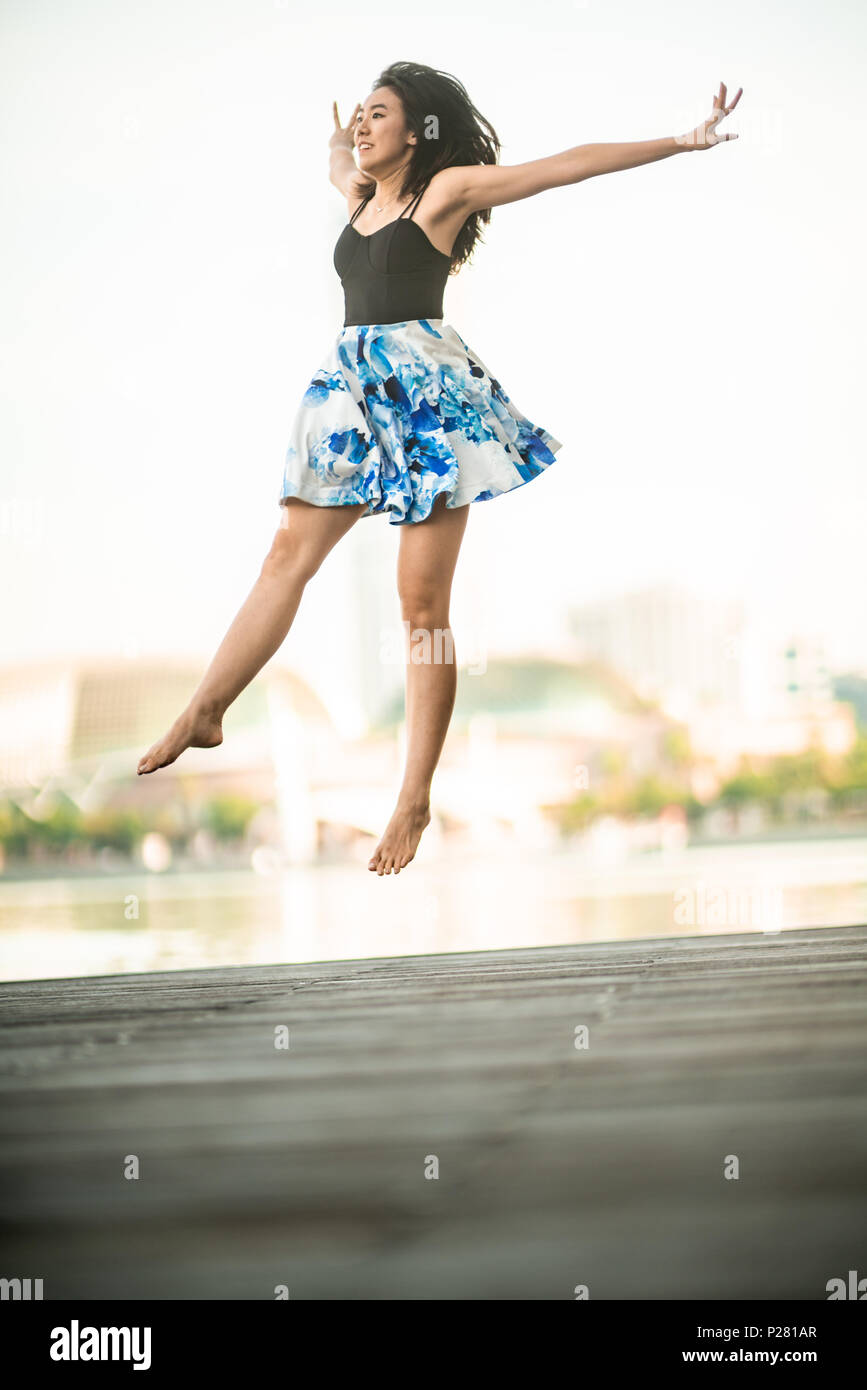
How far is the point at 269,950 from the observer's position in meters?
2.25

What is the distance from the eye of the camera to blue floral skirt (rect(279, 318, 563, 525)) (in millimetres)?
1487

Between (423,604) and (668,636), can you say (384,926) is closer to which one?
(423,604)

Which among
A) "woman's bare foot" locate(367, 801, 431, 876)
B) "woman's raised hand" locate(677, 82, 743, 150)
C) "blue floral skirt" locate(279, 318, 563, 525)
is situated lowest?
"woman's bare foot" locate(367, 801, 431, 876)

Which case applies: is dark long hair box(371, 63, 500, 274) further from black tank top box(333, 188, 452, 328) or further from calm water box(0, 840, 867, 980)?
calm water box(0, 840, 867, 980)

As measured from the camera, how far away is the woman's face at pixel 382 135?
5.30ft

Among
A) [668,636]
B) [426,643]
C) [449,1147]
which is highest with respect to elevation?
[668,636]

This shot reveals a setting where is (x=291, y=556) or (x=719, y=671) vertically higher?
(x=719, y=671)

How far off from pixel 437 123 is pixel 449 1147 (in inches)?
51.7

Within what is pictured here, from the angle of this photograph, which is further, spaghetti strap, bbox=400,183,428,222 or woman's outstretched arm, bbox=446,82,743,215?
spaghetti strap, bbox=400,183,428,222

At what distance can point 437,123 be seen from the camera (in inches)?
64.0

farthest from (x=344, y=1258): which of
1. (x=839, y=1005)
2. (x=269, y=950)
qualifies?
(x=269, y=950)

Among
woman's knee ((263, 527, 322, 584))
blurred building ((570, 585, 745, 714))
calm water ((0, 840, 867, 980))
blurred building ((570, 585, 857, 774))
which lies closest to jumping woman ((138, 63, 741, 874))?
woman's knee ((263, 527, 322, 584))

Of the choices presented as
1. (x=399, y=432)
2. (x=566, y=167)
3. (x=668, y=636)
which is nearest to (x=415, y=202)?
(x=566, y=167)
